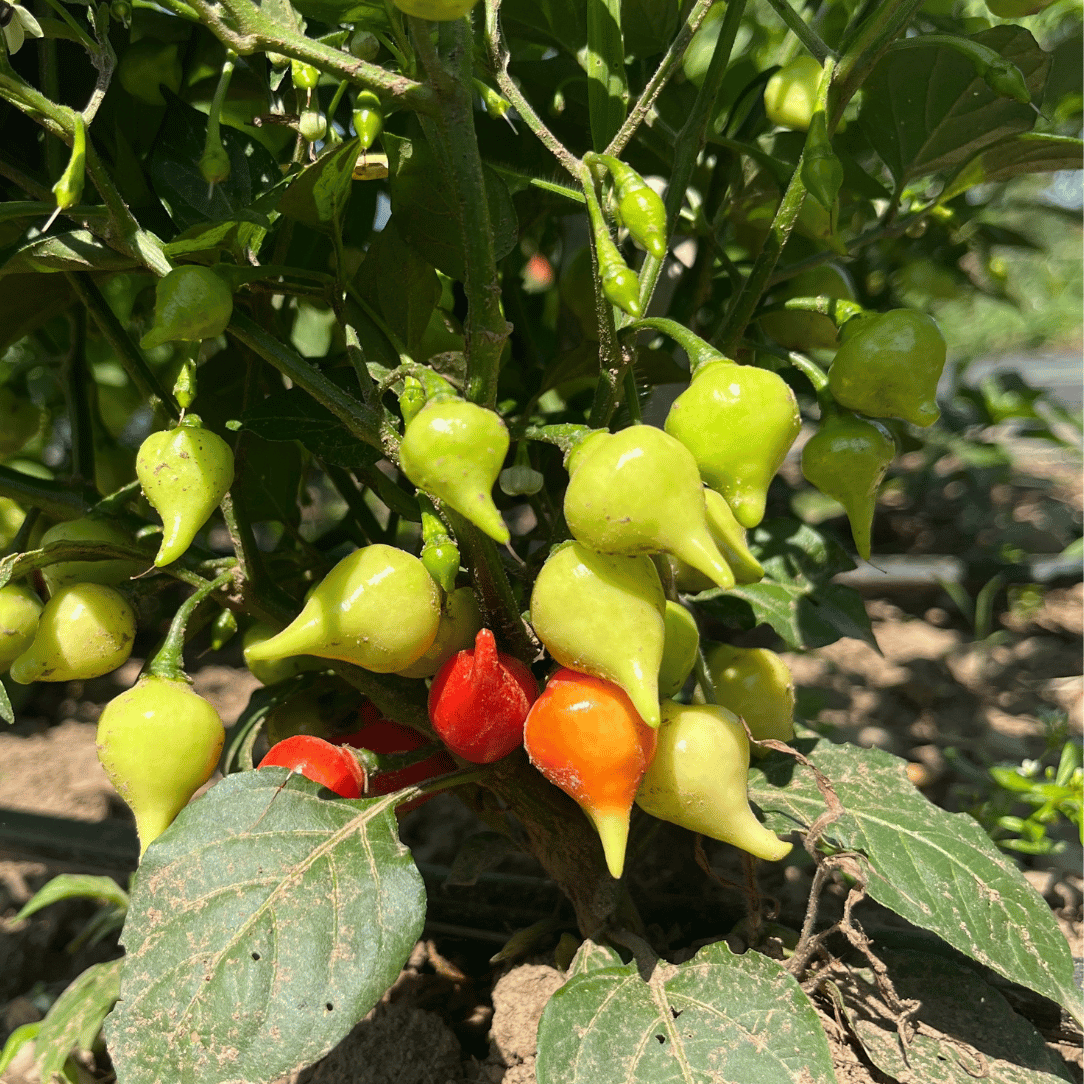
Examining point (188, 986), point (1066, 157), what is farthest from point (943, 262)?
point (188, 986)

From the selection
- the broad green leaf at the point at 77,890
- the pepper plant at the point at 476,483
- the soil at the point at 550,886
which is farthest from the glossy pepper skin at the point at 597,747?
the broad green leaf at the point at 77,890

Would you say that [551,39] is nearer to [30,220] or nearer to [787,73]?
[787,73]

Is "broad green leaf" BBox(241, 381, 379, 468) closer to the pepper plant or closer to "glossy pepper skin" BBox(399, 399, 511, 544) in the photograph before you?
the pepper plant

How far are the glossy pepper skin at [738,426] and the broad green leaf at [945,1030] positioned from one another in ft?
1.38

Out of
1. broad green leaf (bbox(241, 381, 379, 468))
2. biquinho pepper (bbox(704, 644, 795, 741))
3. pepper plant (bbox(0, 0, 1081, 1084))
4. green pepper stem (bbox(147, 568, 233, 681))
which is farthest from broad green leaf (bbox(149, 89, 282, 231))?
biquinho pepper (bbox(704, 644, 795, 741))

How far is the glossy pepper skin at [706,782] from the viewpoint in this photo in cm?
59

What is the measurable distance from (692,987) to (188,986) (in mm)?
322

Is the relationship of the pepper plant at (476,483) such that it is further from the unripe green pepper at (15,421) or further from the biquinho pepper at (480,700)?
the unripe green pepper at (15,421)

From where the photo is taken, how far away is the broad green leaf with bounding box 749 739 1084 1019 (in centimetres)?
65

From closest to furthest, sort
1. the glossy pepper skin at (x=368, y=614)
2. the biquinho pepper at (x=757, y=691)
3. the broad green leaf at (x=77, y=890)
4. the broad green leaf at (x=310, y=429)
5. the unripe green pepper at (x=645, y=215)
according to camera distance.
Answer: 1. the unripe green pepper at (x=645, y=215)
2. the glossy pepper skin at (x=368, y=614)
3. the broad green leaf at (x=310, y=429)
4. the biquinho pepper at (x=757, y=691)
5. the broad green leaf at (x=77, y=890)

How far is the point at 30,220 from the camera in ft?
2.49

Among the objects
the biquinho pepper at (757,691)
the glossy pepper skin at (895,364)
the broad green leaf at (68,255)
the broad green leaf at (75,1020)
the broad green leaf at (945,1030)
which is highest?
the glossy pepper skin at (895,364)

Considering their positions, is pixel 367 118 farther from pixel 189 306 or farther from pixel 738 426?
pixel 738 426

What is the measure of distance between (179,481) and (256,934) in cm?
27
